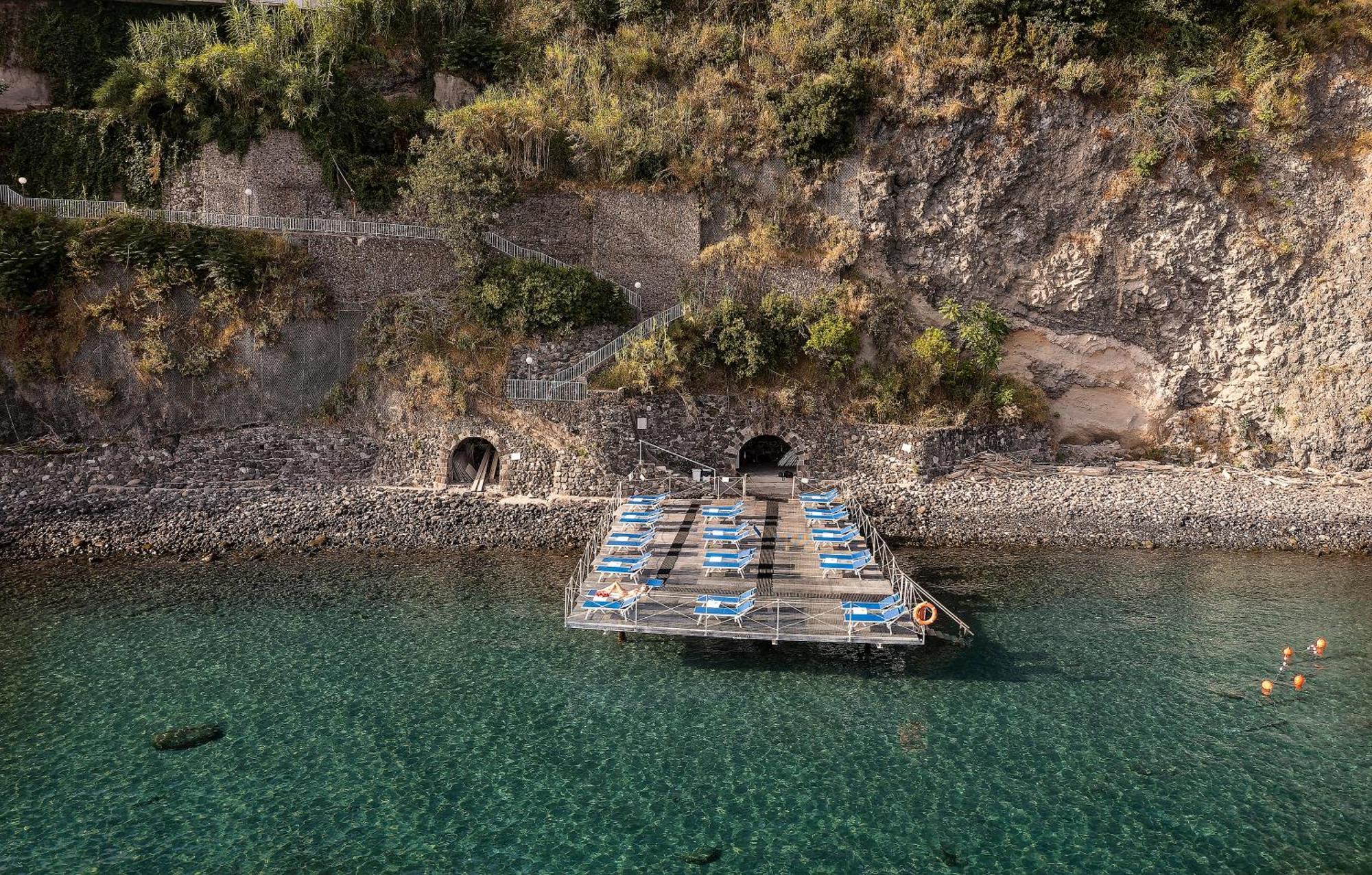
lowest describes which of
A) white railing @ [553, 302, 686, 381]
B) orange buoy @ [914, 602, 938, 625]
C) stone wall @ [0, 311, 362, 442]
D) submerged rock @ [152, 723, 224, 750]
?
submerged rock @ [152, 723, 224, 750]

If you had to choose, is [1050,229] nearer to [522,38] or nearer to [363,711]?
[522,38]

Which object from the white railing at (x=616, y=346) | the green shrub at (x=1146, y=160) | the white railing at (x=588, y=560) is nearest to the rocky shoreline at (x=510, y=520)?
the white railing at (x=588, y=560)

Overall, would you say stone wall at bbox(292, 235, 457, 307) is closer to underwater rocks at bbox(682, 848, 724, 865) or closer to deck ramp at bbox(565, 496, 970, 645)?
deck ramp at bbox(565, 496, 970, 645)

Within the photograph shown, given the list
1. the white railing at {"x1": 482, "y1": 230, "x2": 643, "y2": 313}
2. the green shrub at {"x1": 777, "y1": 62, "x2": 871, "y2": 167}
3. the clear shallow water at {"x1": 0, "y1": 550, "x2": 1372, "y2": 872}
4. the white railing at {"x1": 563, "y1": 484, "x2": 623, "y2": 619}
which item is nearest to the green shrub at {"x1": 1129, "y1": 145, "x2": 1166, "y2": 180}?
the green shrub at {"x1": 777, "y1": 62, "x2": 871, "y2": 167}

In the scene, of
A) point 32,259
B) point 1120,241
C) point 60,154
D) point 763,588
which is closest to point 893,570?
point 763,588

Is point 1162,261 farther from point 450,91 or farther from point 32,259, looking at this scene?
point 32,259

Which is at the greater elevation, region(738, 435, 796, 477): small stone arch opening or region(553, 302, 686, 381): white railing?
region(553, 302, 686, 381): white railing
